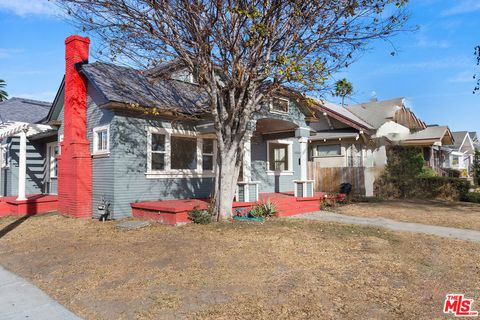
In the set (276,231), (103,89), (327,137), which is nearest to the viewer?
(276,231)

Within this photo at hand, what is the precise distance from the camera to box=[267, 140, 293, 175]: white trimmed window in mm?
16781

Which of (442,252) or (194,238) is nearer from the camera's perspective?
(442,252)

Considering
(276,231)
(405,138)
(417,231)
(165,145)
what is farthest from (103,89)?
(405,138)

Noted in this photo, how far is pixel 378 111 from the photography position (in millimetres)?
25609

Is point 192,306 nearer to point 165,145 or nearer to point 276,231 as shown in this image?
point 276,231

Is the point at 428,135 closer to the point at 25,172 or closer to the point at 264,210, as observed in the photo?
the point at 264,210

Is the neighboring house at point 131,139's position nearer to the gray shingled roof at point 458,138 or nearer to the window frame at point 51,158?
the window frame at point 51,158

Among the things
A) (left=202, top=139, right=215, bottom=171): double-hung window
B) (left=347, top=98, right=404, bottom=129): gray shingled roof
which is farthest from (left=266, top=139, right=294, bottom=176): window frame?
(left=347, top=98, right=404, bottom=129): gray shingled roof

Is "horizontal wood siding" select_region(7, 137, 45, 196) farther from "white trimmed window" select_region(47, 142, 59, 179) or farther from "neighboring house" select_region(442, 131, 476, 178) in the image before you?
"neighboring house" select_region(442, 131, 476, 178)

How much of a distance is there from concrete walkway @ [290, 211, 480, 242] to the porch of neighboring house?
386 inches

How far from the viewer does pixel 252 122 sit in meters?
12.6

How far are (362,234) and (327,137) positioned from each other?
13.1 metres

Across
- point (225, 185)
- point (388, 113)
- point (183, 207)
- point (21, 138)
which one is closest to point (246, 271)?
point (225, 185)

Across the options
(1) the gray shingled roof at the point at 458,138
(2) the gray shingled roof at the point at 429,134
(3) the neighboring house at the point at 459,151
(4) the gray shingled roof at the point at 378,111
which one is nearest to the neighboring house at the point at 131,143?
(4) the gray shingled roof at the point at 378,111
